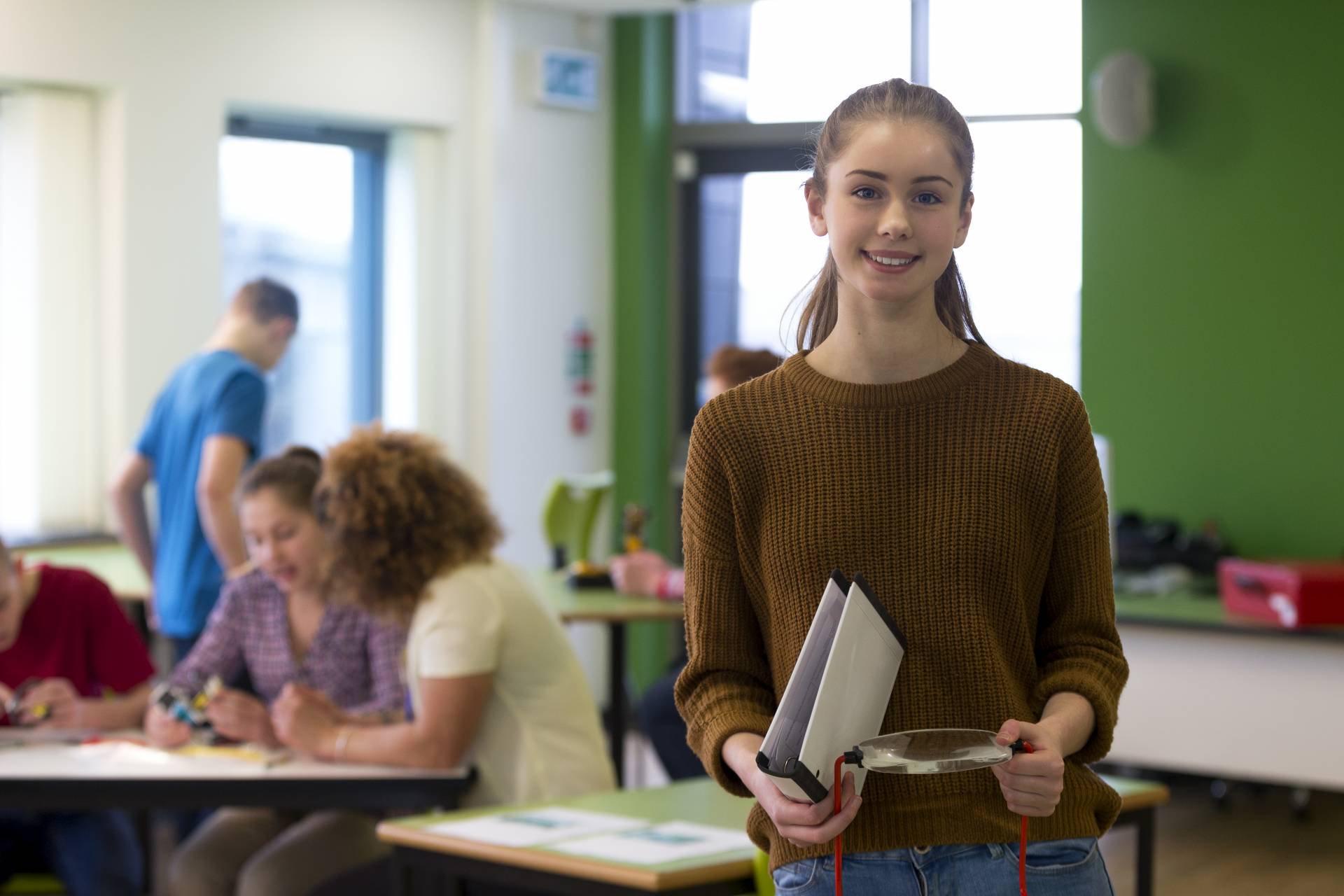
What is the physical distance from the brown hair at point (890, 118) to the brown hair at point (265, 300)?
3421mm

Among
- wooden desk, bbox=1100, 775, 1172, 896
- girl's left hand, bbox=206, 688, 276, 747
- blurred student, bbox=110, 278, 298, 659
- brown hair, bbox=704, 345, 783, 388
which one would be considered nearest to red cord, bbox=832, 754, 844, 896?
wooden desk, bbox=1100, 775, 1172, 896

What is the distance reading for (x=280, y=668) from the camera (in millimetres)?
3410

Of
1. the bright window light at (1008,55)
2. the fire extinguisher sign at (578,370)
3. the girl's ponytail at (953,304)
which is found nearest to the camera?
the girl's ponytail at (953,304)

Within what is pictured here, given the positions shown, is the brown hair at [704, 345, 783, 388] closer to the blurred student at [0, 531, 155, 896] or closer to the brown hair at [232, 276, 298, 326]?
the brown hair at [232, 276, 298, 326]

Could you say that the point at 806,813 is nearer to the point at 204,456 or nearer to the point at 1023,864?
the point at 1023,864

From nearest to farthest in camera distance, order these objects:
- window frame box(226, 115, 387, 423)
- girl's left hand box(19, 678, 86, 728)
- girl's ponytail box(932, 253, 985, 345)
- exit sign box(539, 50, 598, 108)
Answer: girl's ponytail box(932, 253, 985, 345)
girl's left hand box(19, 678, 86, 728)
window frame box(226, 115, 387, 423)
exit sign box(539, 50, 598, 108)

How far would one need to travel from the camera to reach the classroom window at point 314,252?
20.5ft

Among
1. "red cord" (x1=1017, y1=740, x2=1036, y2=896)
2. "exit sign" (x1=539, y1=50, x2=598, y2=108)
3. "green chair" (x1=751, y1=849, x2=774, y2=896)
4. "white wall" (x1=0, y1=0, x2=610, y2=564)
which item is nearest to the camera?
"red cord" (x1=1017, y1=740, x2=1036, y2=896)

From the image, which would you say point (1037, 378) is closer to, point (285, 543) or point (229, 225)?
point (285, 543)

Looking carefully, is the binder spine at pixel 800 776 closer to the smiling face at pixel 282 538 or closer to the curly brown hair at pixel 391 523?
the curly brown hair at pixel 391 523

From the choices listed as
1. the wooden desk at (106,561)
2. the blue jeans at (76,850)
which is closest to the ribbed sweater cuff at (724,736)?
the blue jeans at (76,850)

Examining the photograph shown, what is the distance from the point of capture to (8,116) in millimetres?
5594

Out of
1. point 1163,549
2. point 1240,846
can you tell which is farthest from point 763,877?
point 1163,549

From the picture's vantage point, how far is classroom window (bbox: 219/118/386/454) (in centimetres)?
625
